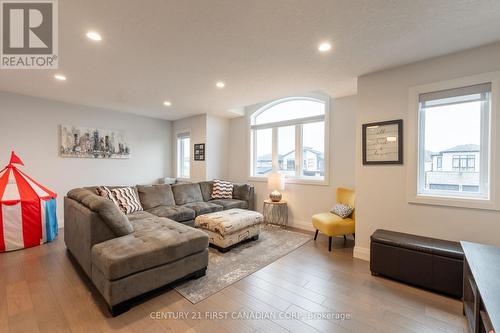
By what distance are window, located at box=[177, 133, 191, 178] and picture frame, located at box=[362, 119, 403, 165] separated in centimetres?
457

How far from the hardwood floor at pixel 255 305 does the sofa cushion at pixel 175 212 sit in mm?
1292

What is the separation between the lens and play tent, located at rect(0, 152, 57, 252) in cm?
306

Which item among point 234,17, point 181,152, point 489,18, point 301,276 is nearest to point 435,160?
point 489,18

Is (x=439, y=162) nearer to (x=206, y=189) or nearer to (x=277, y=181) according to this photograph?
(x=277, y=181)

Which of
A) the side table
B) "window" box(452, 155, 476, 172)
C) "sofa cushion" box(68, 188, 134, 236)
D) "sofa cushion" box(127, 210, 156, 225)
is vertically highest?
"window" box(452, 155, 476, 172)

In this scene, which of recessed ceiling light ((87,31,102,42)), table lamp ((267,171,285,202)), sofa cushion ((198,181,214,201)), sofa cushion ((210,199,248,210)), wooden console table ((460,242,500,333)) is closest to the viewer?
wooden console table ((460,242,500,333))

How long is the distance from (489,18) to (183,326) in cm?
361

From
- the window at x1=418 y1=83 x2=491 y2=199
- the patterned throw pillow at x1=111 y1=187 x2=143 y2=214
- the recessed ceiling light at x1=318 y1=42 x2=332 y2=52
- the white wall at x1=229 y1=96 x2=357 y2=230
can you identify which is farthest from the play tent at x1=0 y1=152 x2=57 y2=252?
the window at x1=418 y1=83 x2=491 y2=199

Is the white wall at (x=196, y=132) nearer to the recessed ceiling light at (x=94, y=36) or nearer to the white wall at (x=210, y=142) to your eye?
the white wall at (x=210, y=142)

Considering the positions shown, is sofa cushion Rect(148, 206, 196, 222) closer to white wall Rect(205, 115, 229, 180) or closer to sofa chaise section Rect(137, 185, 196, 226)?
sofa chaise section Rect(137, 185, 196, 226)

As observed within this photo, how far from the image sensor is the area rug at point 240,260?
87.7 inches

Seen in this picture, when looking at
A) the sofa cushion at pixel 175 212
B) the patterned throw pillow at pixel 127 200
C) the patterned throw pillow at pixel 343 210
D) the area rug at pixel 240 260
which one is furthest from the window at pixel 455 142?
the patterned throw pillow at pixel 127 200

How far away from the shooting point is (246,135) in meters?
5.38

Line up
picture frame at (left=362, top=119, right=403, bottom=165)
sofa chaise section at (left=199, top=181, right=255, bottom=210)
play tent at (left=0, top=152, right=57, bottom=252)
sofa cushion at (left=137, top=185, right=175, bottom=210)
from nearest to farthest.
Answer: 1. picture frame at (left=362, top=119, right=403, bottom=165)
2. play tent at (left=0, top=152, right=57, bottom=252)
3. sofa cushion at (left=137, top=185, right=175, bottom=210)
4. sofa chaise section at (left=199, top=181, right=255, bottom=210)
